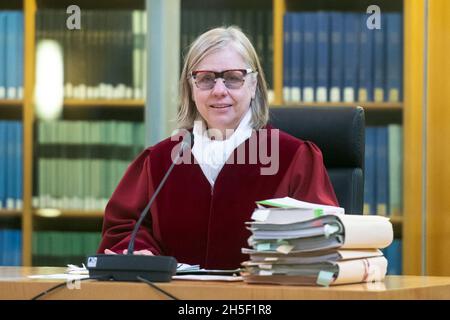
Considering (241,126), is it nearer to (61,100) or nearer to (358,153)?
(358,153)

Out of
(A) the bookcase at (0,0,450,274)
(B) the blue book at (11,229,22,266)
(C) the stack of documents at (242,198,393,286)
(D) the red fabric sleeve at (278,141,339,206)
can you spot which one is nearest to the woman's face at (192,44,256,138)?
(D) the red fabric sleeve at (278,141,339,206)

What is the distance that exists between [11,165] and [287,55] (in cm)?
124

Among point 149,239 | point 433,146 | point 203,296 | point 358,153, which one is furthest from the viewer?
point 433,146

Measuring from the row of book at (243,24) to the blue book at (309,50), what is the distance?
0.46ft

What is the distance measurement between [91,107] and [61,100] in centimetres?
13

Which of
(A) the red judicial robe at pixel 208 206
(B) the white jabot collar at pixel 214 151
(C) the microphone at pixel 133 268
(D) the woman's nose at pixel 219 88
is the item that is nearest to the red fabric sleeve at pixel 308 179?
(A) the red judicial robe at pixel 208 206

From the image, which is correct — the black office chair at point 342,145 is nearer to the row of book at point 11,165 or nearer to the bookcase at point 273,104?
the bookcase at point 273,104

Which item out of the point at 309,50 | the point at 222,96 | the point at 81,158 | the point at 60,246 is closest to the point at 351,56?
the point at 309,50

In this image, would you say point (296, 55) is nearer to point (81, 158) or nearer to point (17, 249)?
point (81, 158)

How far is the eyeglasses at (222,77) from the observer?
93.3 inches

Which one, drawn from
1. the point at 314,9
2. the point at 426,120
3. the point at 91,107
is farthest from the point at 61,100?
the point at 426,120

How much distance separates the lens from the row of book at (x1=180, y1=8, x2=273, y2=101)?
3863mm

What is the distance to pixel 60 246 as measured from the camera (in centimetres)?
395

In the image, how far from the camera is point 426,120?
149 inches
